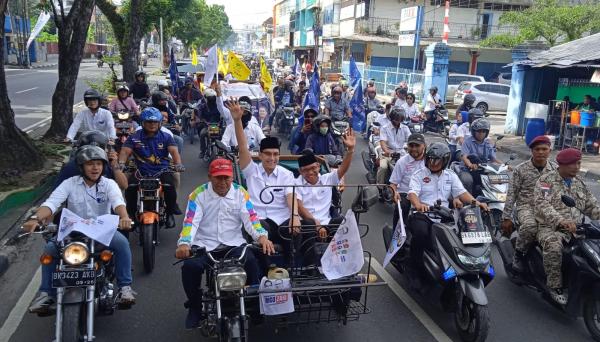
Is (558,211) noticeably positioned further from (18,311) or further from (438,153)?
(18,311)

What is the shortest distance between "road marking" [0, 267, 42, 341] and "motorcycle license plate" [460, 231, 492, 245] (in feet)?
13.2

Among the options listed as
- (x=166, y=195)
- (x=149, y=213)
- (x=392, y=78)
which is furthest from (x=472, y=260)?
(x=392, y=78)

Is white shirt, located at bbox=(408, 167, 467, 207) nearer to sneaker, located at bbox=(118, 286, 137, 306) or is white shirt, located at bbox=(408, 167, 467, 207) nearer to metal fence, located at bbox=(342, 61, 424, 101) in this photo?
sneaker, located at bbox=(118, 286, 137, 306)

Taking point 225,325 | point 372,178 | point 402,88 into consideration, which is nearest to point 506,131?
point 402,88

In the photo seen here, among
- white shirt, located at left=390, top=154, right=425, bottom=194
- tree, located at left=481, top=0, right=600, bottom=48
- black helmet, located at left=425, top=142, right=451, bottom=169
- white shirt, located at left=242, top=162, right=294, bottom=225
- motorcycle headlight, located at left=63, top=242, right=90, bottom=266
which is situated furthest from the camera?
tree, located at left=481, top=0, right=600, bottom=48

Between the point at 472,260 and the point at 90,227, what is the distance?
10.4ft

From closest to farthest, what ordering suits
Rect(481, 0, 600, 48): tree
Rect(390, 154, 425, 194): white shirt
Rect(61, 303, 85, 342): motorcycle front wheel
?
1. Rect(61, 303, 85, 342): motorcycle front wheel
2. Rect(390, 154, 425, 194): white shirt
3. Rect(481, 0, 600, 48): tree

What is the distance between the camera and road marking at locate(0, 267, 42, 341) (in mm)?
4473

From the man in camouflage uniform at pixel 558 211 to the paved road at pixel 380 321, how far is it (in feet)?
1.34

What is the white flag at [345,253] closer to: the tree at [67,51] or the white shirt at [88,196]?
the white shirt at [88,196]

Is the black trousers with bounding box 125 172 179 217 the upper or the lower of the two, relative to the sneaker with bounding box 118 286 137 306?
upper

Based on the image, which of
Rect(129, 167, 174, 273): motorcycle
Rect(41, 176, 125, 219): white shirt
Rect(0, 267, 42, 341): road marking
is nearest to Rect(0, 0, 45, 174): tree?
Rect(129, 167, 174, 273): motorcycle

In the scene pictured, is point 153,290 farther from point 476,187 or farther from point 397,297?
point 476,187

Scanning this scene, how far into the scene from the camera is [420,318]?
195 inches
